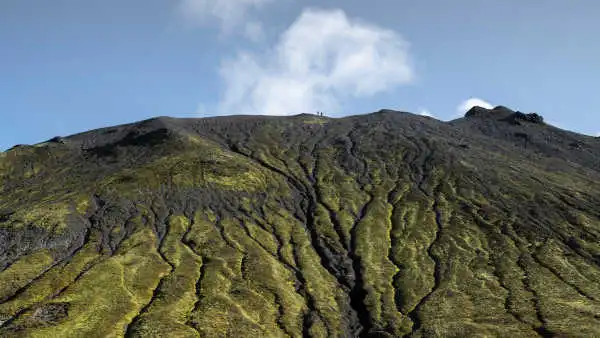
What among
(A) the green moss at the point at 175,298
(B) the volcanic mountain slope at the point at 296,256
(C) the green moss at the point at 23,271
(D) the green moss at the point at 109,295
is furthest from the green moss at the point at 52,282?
(A) the green moss at the point at 175,298

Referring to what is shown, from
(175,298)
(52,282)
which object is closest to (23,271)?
(52,282)

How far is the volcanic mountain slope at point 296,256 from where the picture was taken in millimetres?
104062

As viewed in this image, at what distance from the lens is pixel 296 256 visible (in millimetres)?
144625

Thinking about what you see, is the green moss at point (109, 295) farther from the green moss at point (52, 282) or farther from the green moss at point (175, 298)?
the green moss at point (52, 282)

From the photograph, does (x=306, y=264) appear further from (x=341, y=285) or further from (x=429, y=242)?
(x=429, y=242)

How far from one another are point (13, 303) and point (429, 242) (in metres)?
107

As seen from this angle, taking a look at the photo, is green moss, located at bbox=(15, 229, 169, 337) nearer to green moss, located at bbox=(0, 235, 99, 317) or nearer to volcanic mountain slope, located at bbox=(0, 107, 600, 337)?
volcanic mountain slope, located at bbox=(0, 107, 600, 337)

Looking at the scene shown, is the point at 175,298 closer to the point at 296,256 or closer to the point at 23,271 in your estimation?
the point at 23,271

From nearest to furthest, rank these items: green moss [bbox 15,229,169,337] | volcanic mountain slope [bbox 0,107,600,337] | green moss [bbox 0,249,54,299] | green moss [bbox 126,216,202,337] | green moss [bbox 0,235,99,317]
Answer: green moss [bbox 15,229,169,337] < green moss [bbox 126,216,202,337] < volcanic mountain slope [bbox 0,107,600,337] < green moss [bbox 0,235,99,317] < green moss [bbox 0,249,54,299]

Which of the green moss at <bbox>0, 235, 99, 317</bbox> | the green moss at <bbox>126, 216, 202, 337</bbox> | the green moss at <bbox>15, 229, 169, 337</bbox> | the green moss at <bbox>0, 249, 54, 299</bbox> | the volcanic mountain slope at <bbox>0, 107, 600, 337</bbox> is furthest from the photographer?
the green moss at <bbox>0, 249, 54, 299</bbox>

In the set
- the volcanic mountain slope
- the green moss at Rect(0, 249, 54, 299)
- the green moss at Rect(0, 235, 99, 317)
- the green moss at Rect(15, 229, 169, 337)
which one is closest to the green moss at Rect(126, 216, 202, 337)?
the volcanic mountain slope

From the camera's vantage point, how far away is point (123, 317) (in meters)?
102

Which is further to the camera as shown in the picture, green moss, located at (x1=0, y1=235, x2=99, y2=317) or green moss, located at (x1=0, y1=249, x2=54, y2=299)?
green moss, located at (x1=0, y1=249, x2=54, y2=299)

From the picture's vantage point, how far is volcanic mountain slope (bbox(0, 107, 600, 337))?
→ 341 feet
